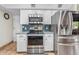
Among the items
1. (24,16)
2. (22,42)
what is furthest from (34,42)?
(24,16)

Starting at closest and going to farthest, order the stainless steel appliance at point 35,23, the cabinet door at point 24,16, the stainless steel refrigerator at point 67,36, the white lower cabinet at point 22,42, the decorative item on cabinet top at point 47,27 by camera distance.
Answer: the stainless steel refrigerator at point 67,36 < the white lower cabinet at point 22,42 < the stainless steel appliance at point 35,23 < the cabinet door at point 24,16 < the decorative item on cabinet top at point 47,27

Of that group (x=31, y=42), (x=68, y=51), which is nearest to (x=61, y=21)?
(x=68, y=51)

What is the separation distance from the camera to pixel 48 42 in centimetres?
438

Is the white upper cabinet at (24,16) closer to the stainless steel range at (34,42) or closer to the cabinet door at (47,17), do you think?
the stainless steel range at (34,42)

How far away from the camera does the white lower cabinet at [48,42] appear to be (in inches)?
171

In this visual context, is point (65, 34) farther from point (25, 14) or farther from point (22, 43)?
point (25, 14)

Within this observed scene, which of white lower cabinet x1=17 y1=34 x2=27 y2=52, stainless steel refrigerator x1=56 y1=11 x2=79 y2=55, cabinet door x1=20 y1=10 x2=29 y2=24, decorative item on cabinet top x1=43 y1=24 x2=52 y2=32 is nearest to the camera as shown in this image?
stainless steel refrigerator x1=56 y1=11 x2=79 y2=55

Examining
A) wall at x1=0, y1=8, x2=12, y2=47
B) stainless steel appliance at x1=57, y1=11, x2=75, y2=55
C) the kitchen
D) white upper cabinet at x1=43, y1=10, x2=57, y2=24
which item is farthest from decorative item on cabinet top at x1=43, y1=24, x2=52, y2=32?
stainless steel appliance at x1=57, y1=11, x2=75, y2=55

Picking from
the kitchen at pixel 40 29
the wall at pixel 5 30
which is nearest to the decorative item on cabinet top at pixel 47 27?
Result: the kitchen at pixel 40 29

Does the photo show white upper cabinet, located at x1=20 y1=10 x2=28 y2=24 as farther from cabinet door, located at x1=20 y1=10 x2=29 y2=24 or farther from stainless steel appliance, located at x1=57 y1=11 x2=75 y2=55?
stainless steel appliance, located at x1=57 y1=11 x2=75 y2=55

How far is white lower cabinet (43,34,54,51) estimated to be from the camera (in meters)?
4.35

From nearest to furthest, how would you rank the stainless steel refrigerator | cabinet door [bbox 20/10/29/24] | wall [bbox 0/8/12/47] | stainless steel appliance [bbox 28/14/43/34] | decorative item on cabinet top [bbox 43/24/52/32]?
the stainless steel refrigerator
stainless steel appliance [bbox 28/14/43/34]
cabinet door [bbox 20/10/29/24]
wall [bbox 0/8/12/47]
decorative item on cabinet top [bbox 43/24/52/32]
